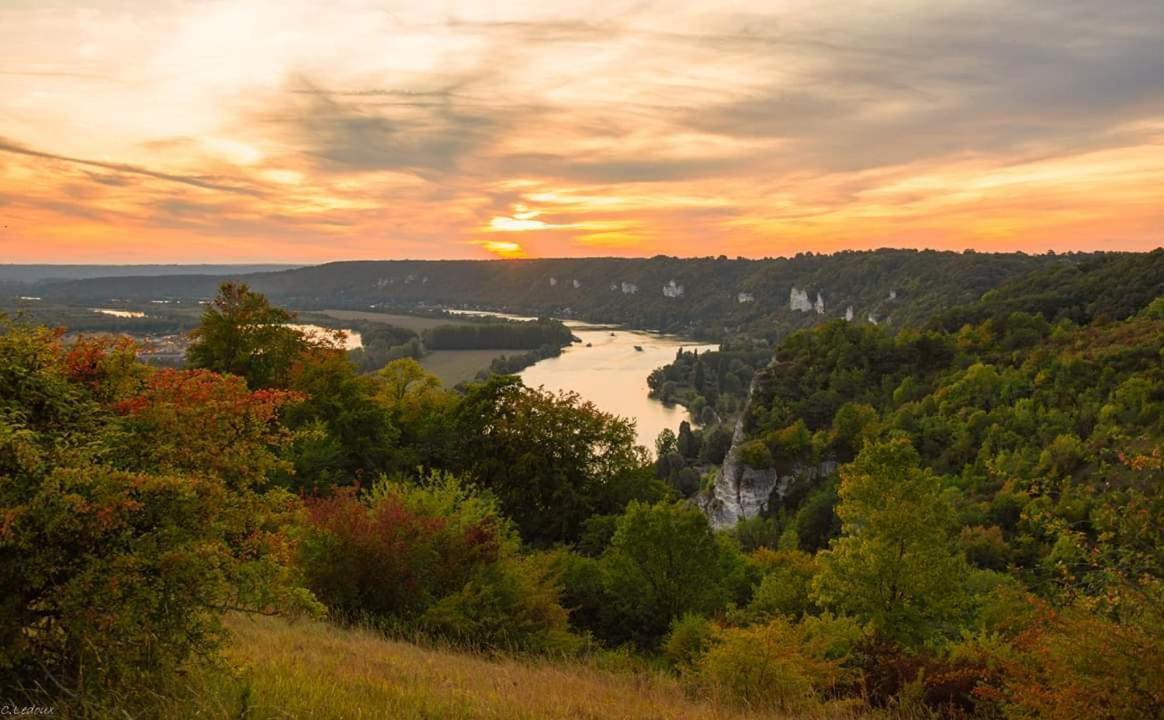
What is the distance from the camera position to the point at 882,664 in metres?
12.4

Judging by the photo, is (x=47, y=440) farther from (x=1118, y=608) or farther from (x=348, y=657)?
(x=1118, y=608)

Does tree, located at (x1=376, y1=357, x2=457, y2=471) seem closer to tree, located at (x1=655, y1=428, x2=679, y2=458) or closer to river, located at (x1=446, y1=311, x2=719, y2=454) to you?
river, located at (x1=446, y1=311, x2=719, y2=454)

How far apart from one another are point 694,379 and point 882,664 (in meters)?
116

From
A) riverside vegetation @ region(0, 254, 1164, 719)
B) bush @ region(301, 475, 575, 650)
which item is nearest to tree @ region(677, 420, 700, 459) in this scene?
riverside vegetation @ region(0, 254, 1164, 719)

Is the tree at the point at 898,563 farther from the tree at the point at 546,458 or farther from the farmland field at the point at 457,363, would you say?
the farmland field at the point at 457,363

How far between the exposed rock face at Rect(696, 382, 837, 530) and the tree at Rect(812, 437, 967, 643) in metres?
39.7

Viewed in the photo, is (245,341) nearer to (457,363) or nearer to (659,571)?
(659,571)

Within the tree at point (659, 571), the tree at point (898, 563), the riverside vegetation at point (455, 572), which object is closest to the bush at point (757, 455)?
the riverside vegetation at point (455, 572)

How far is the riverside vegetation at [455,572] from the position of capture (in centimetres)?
512

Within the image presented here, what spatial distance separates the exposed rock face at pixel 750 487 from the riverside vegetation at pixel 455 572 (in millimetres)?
25579

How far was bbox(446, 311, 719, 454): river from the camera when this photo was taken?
338 feet

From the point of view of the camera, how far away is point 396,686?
7113 mm

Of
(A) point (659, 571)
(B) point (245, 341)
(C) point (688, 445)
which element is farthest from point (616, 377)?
(A) point (659, 571)

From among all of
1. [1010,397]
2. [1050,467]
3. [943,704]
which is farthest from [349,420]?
[1010,397]
